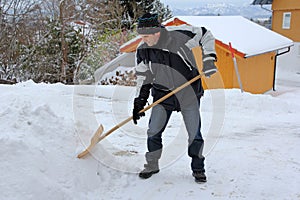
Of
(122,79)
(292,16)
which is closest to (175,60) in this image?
(122,79)

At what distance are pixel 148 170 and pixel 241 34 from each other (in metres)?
8.24

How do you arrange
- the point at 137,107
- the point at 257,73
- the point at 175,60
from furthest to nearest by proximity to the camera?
the point at 257,73 < the point at 137,107 < the point at 175,60

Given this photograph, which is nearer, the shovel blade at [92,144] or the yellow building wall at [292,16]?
the shovel blade at [92,144]

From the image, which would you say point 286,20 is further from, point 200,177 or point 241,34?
point 200,177

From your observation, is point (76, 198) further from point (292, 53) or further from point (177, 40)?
point (292, 53)

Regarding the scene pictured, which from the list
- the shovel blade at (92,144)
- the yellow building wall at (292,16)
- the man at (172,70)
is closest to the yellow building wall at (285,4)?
the yellow building wall at (292,16)

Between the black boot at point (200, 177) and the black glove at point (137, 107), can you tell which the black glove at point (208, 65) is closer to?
the black glove at point (137, 107)

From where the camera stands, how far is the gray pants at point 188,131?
2908 mm

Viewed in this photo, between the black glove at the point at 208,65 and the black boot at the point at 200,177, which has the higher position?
the black glove at the point at 208,65

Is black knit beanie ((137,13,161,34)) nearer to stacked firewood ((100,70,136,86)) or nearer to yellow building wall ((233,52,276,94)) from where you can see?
stacked firewood ((100,70,136,86))

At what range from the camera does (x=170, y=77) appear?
9.55ft

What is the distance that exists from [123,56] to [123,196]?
927 centimetres

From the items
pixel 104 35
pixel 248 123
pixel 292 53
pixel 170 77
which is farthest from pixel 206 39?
pixel 292 53

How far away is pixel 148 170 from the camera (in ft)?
10.3
